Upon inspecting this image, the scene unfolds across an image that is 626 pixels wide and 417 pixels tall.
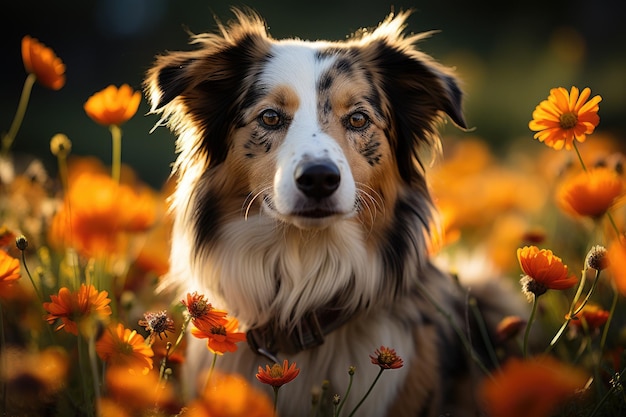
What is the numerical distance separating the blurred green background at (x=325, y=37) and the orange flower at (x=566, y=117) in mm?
5608

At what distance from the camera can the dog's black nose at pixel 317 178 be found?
236cm

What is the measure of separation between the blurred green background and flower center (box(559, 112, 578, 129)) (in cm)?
564

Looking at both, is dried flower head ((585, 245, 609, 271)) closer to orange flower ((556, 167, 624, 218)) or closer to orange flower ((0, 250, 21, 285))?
orange flower ((556, 167, 624, 218))

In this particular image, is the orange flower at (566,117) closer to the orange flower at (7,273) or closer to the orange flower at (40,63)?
the orange flower at (7,273)

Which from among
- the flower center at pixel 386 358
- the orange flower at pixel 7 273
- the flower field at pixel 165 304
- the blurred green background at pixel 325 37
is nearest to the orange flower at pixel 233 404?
the flower field at pixel 165 304

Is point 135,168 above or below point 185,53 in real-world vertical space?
below

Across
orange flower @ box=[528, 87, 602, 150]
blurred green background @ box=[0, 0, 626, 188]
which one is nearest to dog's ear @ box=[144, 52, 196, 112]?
orange flower @ box=[528, 87, 602, 150]

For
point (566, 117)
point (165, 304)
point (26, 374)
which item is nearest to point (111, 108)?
point (26, 374)

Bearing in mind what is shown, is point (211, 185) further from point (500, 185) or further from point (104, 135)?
point (104, 135)

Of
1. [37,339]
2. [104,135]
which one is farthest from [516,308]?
[104,135]

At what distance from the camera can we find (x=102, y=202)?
1734 millimetres

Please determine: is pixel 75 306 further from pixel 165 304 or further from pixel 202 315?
pixel 165 304

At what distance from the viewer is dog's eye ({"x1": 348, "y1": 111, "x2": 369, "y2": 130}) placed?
2.78m

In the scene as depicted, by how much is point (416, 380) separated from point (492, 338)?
79 cm
